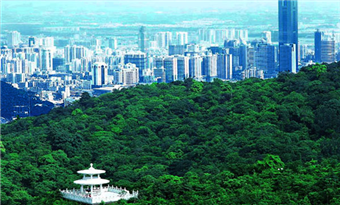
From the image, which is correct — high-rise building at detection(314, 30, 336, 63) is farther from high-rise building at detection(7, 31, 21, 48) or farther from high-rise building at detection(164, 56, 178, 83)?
high-rise building at detection(7, 31, 21, 48)

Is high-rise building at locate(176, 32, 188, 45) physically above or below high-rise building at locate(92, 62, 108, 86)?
above

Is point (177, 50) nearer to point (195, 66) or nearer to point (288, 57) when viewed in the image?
point (195, 66)

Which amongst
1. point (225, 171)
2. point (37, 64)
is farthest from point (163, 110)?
point (37, 64)

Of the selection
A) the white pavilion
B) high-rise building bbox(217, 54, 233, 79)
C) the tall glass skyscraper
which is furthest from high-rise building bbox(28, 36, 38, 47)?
the white pavilion

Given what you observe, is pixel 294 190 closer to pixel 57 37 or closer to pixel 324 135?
pixel 324 135

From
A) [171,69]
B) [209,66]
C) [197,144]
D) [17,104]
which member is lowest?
[17,104]

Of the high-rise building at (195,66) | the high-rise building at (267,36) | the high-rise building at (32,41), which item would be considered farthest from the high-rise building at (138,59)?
the high-rise building at (32,41)

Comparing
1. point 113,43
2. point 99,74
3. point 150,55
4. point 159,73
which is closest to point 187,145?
point 99,74
